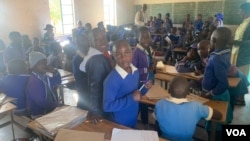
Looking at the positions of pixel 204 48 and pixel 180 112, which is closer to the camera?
pixel 180 112

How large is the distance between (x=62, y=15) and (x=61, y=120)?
22.8 feet

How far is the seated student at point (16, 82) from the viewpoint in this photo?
240 centimetres

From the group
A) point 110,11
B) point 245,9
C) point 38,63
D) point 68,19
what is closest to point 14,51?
point 38,63

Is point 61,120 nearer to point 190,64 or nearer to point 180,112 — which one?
point 180,112

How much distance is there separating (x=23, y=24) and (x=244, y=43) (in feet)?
19.9

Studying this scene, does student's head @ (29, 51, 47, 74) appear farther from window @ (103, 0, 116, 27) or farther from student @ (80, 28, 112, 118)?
window @ (103, 0, 116, 27)

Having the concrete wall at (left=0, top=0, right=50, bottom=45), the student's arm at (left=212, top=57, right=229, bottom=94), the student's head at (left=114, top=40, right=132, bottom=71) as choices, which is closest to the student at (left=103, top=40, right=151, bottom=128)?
the student's head at (left=114, top=40, right=132, bottom=71)

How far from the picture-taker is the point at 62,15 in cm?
784

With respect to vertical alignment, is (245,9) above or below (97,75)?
above

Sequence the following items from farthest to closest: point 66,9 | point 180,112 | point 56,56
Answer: point 66,9, point 56,56, point 180,112

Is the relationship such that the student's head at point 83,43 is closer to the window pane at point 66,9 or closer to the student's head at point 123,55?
the student's head at point 123,55

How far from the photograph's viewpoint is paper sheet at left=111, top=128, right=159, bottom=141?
4.31ft

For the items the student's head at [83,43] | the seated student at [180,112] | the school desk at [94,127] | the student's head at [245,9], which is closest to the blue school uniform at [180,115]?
the seated student at [180,112]

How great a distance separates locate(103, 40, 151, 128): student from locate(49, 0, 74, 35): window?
6.56 m
